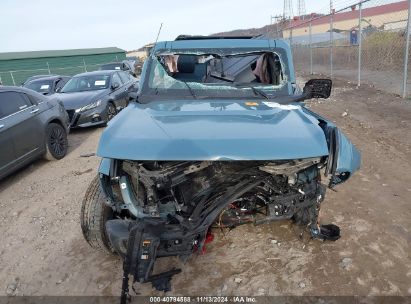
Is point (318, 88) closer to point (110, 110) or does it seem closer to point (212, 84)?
point (212, 84)

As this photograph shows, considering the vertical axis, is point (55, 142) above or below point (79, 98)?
below

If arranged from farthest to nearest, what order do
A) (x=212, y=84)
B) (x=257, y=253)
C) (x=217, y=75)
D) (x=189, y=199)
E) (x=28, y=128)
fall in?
1. (x=28, y=128)
2. (x=217, y=75)
3. (x=212, y=84)
4. (x=257, y=253)
5. (x=189, y=199)

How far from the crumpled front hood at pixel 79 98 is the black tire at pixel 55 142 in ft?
5.44

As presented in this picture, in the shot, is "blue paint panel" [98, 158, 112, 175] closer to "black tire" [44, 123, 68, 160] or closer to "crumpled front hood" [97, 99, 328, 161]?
"crumpled front hood" [97, 99, 328, 161]

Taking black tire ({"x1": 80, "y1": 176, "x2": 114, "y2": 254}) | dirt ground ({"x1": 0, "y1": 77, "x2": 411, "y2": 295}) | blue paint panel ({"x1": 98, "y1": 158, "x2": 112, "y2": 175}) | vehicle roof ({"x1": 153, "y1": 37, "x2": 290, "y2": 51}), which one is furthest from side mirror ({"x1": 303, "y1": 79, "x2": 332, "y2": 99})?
black tire ({"x1": 80, "y1": 176, "x2": 114, "y2": 254})

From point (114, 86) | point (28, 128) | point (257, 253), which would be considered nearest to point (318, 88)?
point (257, 253)

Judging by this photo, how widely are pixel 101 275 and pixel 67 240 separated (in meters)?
0.88

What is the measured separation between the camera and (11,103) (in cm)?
620


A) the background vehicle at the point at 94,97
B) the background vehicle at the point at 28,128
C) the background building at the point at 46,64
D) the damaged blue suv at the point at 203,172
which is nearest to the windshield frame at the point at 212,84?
the damaged blue suv at the point at 203,172

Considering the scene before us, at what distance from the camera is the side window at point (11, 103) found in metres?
5.99

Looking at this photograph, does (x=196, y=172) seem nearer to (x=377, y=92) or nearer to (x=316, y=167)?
(x=316, y=167)

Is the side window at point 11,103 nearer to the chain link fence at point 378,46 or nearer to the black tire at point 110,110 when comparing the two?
the black tire at point 110,110

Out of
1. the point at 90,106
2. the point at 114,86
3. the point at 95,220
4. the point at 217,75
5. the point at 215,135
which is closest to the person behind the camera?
the point at 215,135

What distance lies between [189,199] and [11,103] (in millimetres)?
4581
